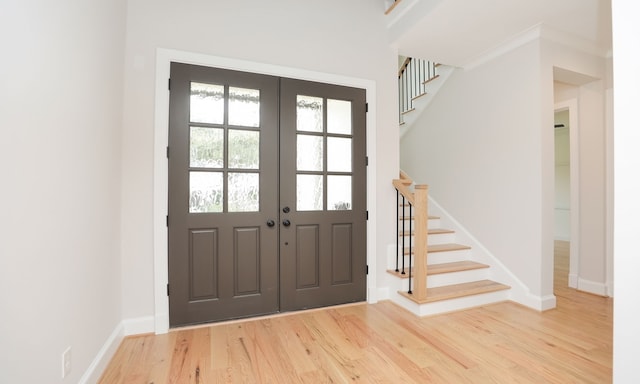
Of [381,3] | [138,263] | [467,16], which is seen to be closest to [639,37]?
[467,16]

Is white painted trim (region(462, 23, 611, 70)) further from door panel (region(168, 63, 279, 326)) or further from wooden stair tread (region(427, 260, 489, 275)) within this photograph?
door panel (region(168, 63, 279, 326))

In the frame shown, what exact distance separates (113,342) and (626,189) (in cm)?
307

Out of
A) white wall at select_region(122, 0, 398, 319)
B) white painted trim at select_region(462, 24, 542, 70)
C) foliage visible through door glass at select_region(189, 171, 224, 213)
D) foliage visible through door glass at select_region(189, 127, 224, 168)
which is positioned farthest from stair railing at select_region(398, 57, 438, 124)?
foliage visible through door glass at select_region(189, 171, 224, 213)

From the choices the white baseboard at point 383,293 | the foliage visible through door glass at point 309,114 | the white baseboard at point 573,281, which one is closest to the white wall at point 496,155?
the white baseboard at point 573,281

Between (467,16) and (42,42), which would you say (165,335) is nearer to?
(42,42)

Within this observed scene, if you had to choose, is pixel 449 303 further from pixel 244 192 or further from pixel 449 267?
pixel 244 192

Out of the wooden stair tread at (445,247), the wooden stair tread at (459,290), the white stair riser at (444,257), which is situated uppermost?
the wooden stair tread at (445,247)

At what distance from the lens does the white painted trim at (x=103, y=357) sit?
5.37 ft

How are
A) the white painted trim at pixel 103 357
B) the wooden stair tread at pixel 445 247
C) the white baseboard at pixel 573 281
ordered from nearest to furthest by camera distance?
the white painted trim at pixel 103 357 → the wooden stair tread at pixel 445 247 → the white baseboard at pixel 573 281

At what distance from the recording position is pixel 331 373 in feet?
5.87

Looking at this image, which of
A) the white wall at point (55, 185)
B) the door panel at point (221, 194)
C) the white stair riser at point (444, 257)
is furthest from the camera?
the white stair riser at point (444, 257)

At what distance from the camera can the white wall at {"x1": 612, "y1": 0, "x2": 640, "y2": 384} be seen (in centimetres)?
113

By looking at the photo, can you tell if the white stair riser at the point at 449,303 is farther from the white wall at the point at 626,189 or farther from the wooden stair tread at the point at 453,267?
the white wall at the point at 626,189

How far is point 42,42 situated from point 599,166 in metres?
4.86
